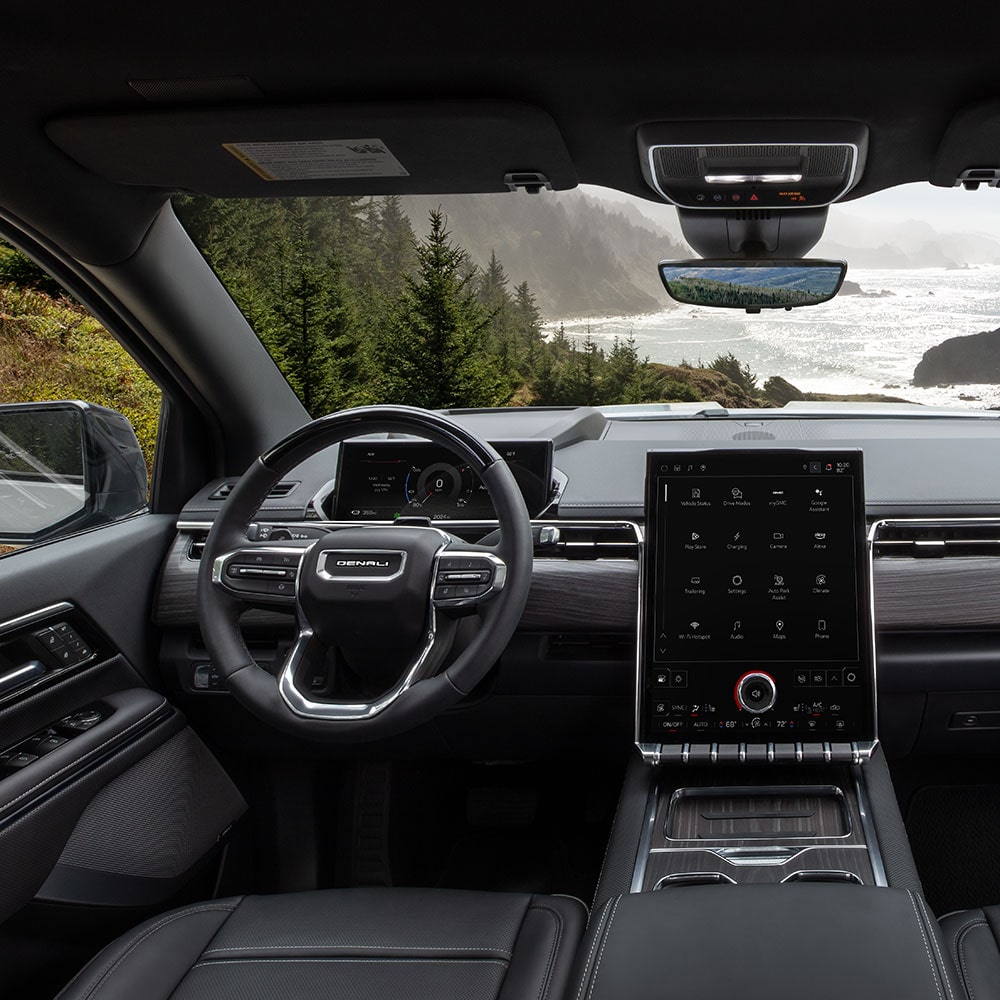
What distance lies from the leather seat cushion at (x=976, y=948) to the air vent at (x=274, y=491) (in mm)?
1825

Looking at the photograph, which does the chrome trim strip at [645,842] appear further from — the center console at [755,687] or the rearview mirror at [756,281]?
the rearview mirror at [756,281]

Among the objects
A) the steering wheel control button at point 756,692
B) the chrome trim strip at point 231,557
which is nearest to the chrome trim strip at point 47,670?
the chrome trim strip at point 231,557

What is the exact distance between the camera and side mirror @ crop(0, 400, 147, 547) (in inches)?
88.0

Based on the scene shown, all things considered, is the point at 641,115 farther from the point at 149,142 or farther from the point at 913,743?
the point at 913,743

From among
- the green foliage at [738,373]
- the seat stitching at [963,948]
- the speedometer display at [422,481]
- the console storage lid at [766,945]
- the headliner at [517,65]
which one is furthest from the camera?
the green foliage at [738,373]

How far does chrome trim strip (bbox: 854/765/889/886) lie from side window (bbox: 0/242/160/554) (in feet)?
6.33

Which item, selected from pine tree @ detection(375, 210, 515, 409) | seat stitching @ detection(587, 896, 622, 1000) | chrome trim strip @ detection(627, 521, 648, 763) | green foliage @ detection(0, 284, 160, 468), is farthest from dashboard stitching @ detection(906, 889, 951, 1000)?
pine tree @ detection(375, 210, 515, 409)

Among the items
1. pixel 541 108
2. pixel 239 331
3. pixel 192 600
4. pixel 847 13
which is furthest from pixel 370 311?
pixel 847 13

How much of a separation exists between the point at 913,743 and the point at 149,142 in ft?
7.70

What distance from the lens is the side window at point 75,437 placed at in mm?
2252

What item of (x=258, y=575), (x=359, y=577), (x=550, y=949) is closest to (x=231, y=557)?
(x=258, y=575)

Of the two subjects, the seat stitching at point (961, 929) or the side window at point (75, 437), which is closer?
the seat stitching at point (961, 929)

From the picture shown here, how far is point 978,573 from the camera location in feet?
7.22

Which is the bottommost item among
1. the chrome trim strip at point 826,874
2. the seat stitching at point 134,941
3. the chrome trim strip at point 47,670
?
the seat stitching at point 134,941
